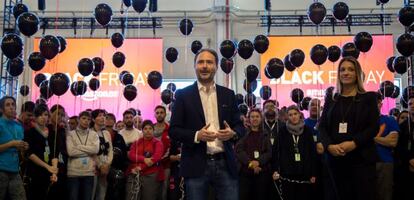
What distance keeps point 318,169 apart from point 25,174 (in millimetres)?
3258

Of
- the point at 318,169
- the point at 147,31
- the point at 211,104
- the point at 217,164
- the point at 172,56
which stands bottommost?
the point at 318,169

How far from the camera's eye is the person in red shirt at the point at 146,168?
6102 mm

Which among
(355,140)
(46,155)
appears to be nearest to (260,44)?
(46,155)

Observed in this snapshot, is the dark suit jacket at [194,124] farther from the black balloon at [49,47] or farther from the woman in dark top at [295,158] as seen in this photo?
the black balloon at [49,47]

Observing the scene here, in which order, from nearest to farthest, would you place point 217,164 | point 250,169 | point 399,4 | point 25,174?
point 217,164
point 25,174
point 250,169
point 399,4

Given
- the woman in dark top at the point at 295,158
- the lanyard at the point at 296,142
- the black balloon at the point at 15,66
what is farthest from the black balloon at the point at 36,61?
the lanyard at the point at 296,142

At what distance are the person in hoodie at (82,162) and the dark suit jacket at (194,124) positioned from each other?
3.05 meters

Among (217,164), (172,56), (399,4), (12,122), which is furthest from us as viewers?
(399,4)

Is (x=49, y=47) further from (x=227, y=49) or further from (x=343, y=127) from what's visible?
(x=343, y=127)

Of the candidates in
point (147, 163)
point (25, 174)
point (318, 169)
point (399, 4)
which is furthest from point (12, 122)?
point (399, 4)

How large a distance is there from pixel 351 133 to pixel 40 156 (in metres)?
3.45

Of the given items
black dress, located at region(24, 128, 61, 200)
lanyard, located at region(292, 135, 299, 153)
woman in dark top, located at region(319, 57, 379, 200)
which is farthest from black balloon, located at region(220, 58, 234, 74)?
woman in dark top, located at region(319, 57, 379, 200)

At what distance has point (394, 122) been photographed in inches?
219

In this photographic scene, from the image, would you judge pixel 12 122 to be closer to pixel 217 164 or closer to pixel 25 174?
pixel 25 174
